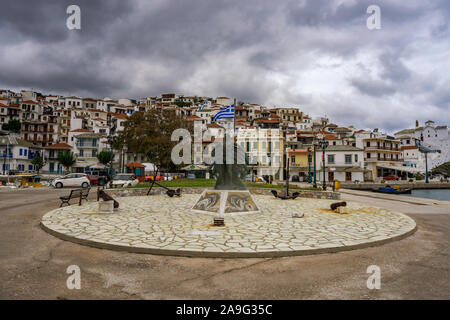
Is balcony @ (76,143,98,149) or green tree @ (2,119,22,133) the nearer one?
balcony @ (76,143,98,149)

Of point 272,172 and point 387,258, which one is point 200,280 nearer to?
point 387,258

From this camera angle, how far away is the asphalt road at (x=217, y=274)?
4078 millimetres

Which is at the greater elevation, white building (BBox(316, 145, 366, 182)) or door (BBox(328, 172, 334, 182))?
white building (BBox(316, 145, 366, 182))

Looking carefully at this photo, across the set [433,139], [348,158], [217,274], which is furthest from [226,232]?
[433,139]

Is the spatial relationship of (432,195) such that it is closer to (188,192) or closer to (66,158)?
(188,192)

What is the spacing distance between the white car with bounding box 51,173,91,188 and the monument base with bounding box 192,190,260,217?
21899 millimetres

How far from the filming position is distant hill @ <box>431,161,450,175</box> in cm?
7629

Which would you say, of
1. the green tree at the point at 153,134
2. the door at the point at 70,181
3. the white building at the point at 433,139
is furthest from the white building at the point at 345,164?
the door at the point at 70,181

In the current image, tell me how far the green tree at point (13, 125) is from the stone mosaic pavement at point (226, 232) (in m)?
75.8

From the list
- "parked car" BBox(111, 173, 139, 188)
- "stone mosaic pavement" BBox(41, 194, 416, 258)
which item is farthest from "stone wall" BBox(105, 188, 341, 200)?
"stone mosaic pavement" BBox(41, 194, 416, 258)

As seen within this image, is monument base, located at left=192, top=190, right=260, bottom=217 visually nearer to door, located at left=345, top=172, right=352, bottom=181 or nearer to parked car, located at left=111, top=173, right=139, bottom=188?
parked car, located at left=111, top=173, right=139, bottom=188

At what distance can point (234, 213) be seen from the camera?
1120 cm
